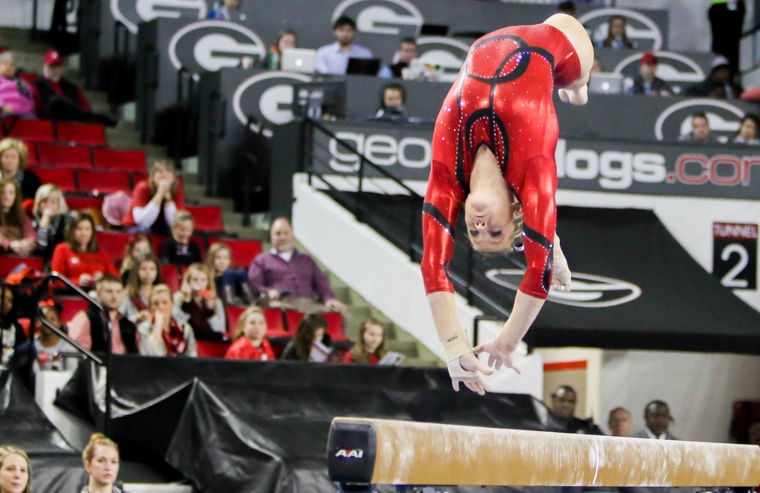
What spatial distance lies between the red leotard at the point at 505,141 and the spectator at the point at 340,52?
7.93 meters

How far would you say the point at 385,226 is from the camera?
11.7 metres

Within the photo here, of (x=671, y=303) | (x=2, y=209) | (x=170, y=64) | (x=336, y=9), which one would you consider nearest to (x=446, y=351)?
(x=2, y=209)

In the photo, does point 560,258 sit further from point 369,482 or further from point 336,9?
point 336,9

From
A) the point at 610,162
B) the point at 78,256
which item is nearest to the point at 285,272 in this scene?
the point at 78,256

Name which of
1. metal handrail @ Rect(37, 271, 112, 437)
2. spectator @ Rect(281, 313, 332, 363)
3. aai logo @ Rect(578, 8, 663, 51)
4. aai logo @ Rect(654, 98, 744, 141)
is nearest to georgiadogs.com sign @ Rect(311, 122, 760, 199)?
aai logo @ Rect(654, 98, 744, 141)

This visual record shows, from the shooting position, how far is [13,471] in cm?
730

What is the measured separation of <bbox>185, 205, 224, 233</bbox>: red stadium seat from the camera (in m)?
12.0

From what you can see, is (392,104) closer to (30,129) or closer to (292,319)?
(292,319)

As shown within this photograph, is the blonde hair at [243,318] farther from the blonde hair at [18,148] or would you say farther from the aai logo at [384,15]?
the aai logo at [384,15]

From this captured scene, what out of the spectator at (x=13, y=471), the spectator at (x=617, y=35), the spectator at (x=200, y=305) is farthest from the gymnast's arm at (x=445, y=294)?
the spectator at (x=617, y=35)

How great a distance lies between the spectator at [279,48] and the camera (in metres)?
12.9

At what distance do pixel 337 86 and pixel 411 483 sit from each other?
Answer: 7.72 meters

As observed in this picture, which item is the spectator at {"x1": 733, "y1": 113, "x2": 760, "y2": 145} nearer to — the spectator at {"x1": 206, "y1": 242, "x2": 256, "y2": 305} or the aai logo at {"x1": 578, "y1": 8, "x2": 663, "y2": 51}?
the aai logo at {"x1": 578, "y1": 8, "x2": 663, "y2": 51}

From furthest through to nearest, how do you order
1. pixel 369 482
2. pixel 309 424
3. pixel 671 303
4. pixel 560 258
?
pixel 671 303 → pixel 309 424 → pixel 560 258 → pixel 369 482
